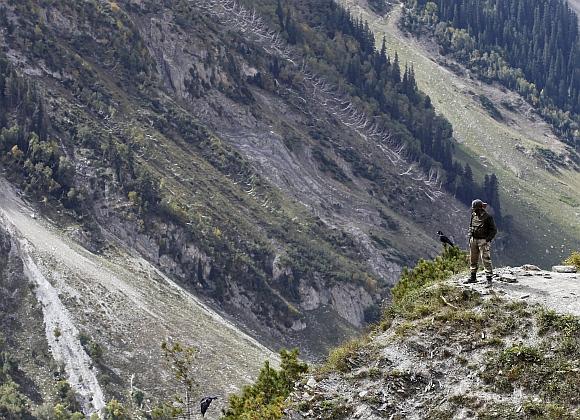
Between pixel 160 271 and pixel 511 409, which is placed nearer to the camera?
pixel 511 409

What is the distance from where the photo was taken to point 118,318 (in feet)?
320

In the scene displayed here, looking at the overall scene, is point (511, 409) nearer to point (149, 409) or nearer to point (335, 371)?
point (335, 371)

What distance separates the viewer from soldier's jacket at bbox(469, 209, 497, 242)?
30531 mm

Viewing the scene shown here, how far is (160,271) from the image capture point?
398 feet

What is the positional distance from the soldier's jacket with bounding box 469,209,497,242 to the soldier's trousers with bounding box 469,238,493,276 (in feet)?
0.48

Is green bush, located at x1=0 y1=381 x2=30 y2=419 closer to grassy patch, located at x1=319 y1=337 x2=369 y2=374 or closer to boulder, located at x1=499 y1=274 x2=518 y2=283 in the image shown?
grassy patch, located at x1=319 y1=337 x2=369 y2=374

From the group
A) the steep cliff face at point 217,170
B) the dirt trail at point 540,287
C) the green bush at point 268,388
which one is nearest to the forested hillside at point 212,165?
the steep cliff face at point 217,170

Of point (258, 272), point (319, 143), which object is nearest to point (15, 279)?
point (258, 272)

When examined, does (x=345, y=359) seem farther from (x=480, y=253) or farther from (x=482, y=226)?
(x=482, y=226)

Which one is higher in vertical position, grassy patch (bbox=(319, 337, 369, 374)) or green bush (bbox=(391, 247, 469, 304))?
green bush (bbox=(391, 247, 469, 304))

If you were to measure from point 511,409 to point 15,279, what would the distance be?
260 feet

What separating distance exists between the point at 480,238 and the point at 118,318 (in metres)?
70.5

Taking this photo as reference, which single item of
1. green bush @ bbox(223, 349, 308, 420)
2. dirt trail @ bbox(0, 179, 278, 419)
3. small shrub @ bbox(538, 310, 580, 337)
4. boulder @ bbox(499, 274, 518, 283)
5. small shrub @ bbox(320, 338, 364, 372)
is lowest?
dirt trail @ bbox(0, 179, 278, 419)

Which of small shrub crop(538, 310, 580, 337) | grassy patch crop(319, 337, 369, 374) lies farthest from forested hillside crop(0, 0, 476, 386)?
small shrub crop(538, 310, 580, 337)
